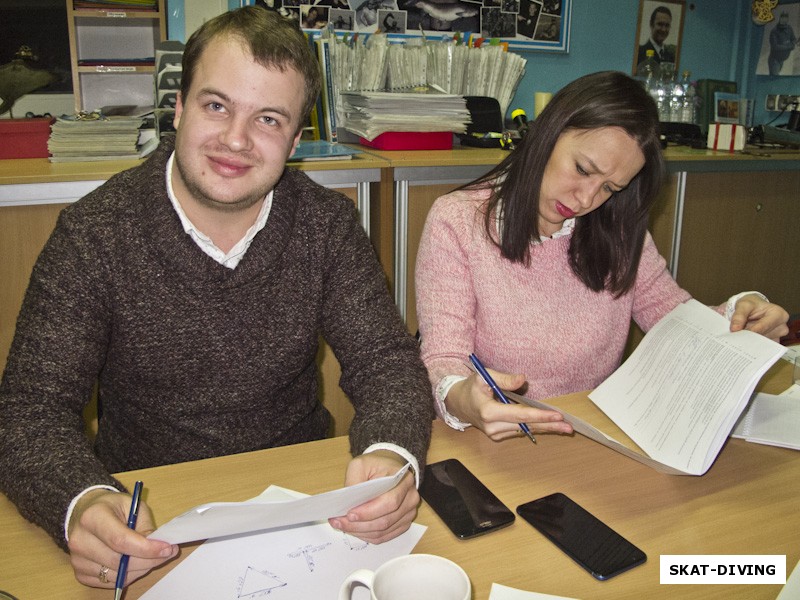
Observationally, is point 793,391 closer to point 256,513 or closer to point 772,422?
point 772,422

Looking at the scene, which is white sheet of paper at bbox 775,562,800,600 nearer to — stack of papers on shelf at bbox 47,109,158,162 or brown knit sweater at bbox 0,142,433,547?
brown knit sweater at bbox 0,142,433,547

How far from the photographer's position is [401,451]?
92 centimetres

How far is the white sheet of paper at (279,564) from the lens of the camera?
73 centimetres

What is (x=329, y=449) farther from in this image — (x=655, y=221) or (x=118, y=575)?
(x=655, y=221)

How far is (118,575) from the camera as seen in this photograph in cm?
70

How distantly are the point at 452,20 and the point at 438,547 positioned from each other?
222 cm

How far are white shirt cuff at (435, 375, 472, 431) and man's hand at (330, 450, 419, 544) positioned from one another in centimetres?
22

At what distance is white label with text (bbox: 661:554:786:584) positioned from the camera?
2.49 ft

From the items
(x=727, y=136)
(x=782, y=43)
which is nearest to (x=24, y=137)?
(x=727, y=136)

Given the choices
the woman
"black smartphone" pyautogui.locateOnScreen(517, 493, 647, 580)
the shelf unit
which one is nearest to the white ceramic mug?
"black smartphone" pyautogui.locateOnScreen(517, 493, 647, 580)

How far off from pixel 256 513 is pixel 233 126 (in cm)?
63

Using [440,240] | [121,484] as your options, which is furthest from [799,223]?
[121,484]

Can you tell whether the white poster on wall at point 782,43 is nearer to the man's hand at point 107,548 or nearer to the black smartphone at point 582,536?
the black smartphone at point 582,536

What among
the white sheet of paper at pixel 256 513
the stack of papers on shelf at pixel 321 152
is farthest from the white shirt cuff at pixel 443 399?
the stack of papers on shelf at pixel 321 152
